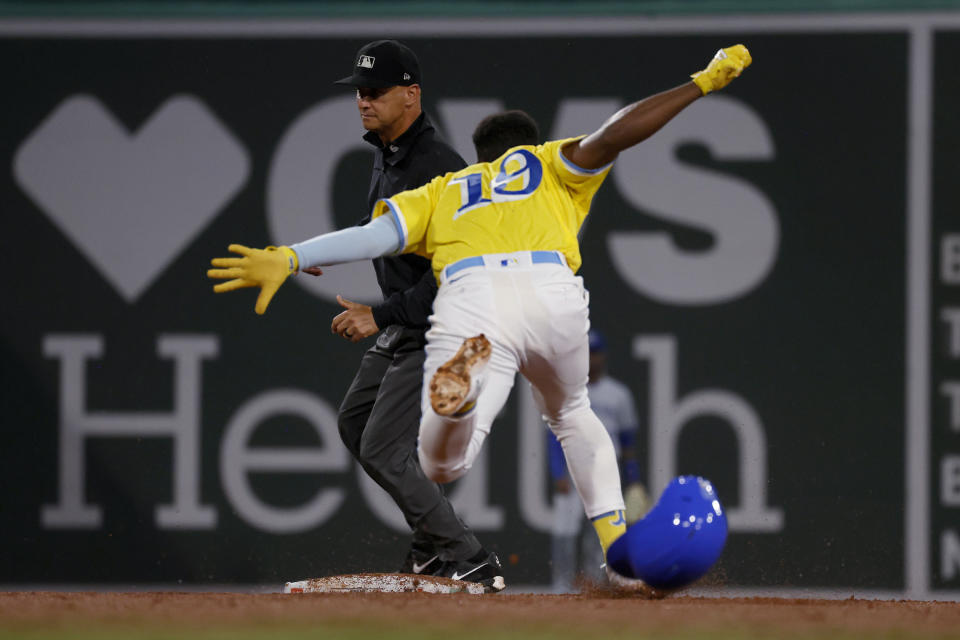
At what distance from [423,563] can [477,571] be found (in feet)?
0.84

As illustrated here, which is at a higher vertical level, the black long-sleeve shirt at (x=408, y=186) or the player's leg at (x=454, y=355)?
the black long-sleeve shirt at (x=408, y=186)

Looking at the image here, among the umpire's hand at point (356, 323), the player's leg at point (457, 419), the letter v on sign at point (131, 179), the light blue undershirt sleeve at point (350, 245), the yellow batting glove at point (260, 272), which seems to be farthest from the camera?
the letter v on sign at point (131, 179)

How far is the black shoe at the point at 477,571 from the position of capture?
4.49 meters

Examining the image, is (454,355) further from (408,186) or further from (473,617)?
(408,186)

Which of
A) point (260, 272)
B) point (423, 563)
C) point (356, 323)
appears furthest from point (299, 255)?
point (423, 563)

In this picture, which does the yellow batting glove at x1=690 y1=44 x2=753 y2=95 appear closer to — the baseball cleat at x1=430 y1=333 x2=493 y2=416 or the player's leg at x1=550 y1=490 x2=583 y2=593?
the baseball cleat at x1=430 y1=333 x2=493 y2=416

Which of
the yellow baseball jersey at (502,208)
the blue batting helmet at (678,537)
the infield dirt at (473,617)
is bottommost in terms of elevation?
the infield dirt at (473,617)

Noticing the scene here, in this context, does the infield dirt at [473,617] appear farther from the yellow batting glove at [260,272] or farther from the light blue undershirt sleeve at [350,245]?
the light blue undershirt sleeve at [350,245]

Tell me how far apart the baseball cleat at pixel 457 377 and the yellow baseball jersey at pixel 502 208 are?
1.35 feet

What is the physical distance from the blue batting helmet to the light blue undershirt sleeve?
3.69 feet

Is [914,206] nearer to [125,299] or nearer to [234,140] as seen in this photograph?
[234,140]

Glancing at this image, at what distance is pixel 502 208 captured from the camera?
3812 millimetres

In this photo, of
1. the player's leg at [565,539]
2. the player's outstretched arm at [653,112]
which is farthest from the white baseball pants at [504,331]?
the player's leg at [565,539]

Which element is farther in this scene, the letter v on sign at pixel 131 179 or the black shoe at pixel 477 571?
the letter v on sign at pixel 131 179
